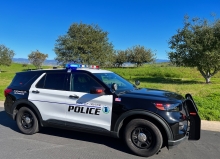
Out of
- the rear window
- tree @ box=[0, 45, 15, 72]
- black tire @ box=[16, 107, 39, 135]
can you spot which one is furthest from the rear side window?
tree @ box=[0, 45, 15, 72]

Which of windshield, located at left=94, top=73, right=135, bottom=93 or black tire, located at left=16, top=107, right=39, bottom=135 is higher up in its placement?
windshield, located at left=94, top=73, right=135, bottom=93

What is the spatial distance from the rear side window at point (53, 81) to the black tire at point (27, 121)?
2.31 ft

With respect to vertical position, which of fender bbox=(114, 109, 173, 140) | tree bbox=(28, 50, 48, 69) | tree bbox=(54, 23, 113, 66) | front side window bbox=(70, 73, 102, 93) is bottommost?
fender bbox=(114, 109, 173, 140)

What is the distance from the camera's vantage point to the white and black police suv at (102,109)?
3793 mm

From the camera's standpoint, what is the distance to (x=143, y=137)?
3.92m

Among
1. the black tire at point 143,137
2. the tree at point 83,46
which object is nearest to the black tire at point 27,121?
the black tire at point 143,137

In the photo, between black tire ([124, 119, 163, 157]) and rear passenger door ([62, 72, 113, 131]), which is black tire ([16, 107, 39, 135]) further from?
black tire ([124, 119, 163, 157])

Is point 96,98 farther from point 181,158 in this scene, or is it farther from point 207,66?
point 207,66

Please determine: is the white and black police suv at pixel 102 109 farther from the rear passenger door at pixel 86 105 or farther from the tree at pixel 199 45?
the tree at pixel 199 45

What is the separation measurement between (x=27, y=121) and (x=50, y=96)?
3.22 ft

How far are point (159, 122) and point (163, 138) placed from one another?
390 mm

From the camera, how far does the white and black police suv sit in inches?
149

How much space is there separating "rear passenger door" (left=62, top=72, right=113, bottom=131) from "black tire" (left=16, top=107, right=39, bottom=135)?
101 centimetres

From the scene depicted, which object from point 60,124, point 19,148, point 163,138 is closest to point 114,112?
point 163,138
